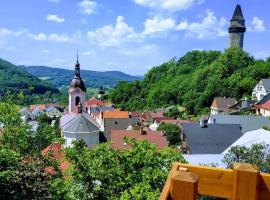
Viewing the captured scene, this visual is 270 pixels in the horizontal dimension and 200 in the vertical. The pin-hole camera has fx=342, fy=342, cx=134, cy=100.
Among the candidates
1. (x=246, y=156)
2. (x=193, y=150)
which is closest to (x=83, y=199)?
(x=246, y=156)

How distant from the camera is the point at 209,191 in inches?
89.6

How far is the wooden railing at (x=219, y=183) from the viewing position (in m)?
1.87

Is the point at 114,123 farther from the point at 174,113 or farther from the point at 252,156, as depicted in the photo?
the point at 252,156

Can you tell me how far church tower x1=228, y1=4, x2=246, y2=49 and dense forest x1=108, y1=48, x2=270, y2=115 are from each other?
752 centimetres

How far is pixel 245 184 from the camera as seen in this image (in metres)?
2.09

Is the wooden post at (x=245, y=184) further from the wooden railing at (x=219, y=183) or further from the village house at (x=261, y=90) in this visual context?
the village house at (x=261, y=90)

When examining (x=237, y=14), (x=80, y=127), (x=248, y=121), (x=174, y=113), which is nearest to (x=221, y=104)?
(x=174, y=113)

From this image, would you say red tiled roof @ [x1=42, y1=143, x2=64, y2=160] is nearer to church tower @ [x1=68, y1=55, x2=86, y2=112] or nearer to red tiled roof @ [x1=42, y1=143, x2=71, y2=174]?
red tiled roof @ [x1=42, y1=143, x2=71, y2=174]

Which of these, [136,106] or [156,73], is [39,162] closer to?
[136,106]

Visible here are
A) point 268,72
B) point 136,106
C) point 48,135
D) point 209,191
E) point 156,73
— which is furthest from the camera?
point 156,73

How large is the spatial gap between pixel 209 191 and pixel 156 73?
110m

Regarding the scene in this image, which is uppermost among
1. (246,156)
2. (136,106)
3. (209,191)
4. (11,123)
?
(209,191)

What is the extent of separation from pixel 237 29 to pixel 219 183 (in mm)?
90554

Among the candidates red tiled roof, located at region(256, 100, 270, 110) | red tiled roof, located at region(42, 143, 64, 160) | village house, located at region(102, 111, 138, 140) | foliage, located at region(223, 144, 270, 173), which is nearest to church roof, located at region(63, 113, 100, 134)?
village house, located at region(102, 111, 138, 140)
